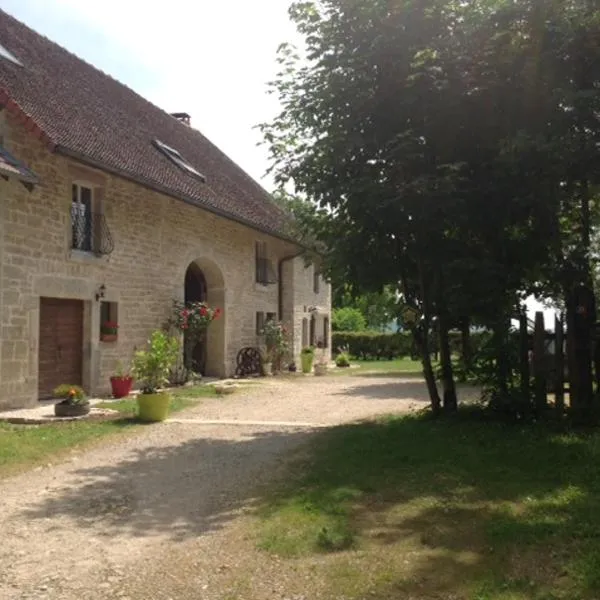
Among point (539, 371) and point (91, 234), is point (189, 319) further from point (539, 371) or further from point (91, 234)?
point (539, 371)

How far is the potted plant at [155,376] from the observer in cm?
1042

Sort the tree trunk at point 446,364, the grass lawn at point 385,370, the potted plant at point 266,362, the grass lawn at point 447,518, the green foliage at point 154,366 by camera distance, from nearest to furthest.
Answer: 1. the grass lawn at point 447,518
2. the tree trunk at point 446,364
3. the green foliage at point 154,366
4. the potted plant at point 266,362
5. the grass lawn at point 385,370

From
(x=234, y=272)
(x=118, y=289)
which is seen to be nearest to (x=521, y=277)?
(x=118, y=289)

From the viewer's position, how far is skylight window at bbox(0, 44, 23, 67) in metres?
13.3

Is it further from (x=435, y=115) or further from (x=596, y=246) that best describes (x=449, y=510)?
(x=596, y=246)

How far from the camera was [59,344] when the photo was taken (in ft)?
42.7

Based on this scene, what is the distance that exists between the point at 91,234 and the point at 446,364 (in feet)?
25.1

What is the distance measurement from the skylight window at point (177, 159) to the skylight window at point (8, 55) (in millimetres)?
4264

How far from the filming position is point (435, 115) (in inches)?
336

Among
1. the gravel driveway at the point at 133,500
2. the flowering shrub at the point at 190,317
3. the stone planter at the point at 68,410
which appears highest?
the flowering shrub at the point at 190,317

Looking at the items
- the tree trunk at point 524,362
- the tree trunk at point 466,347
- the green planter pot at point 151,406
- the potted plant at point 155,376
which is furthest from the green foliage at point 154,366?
the tree trunk at point 524,362

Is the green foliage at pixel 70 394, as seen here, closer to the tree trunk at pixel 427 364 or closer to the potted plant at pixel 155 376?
the potted plant at pixel 155 376

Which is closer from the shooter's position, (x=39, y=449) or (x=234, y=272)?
(x=39, y=449)

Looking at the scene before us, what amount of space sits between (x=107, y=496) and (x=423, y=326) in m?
5.08
